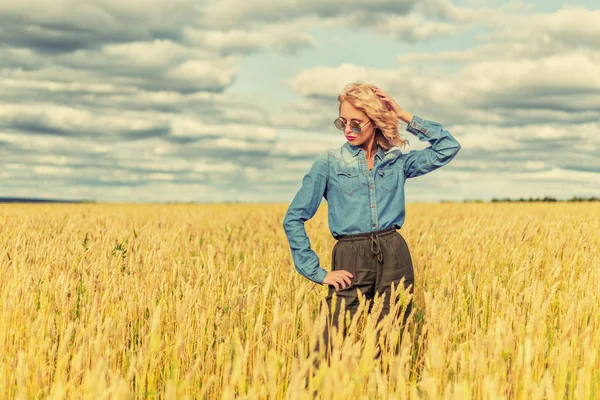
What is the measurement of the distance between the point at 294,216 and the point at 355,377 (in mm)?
1517

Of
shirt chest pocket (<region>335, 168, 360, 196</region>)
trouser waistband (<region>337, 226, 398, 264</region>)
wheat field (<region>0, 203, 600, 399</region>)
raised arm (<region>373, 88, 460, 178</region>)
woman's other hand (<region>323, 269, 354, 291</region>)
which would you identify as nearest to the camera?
wheat field (<region>0, 203, 600, 399</region>)

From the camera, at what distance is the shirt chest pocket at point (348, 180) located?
3551mm

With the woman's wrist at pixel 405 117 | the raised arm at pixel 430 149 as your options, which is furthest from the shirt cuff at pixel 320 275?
the woman's wrist at pixel 405 117

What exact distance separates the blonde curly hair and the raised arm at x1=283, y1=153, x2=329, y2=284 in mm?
392

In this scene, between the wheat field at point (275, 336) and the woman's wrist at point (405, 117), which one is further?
the woman's wrist at point (405, 117)

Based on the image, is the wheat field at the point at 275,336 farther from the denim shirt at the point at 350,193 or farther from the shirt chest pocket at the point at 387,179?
the shirt chest pocket at the point at 387,179

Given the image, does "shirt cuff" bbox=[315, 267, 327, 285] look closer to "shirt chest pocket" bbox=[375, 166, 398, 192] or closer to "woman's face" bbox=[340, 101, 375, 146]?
"shirt chest pocket" bbox=[375, 166, 398, 192]

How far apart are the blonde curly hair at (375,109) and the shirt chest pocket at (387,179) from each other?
0.16 meters

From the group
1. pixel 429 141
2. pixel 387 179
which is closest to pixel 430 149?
pixel 429 141

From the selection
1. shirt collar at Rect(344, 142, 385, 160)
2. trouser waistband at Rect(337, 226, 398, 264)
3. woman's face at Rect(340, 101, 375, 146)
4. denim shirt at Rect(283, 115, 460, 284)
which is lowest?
trouser waistband at Rect(337, 226, 398, 264)

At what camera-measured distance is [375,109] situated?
348cm

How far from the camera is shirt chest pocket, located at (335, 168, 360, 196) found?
3.55m

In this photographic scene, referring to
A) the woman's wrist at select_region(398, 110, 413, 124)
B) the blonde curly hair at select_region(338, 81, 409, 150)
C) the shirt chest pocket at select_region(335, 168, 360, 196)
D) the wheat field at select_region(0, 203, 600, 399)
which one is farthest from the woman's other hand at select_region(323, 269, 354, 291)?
the woman's wrist at select_region(398, 110, 413, 124)

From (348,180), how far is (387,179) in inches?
9.8
